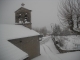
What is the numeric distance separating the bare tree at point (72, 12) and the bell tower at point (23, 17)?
18.6ft

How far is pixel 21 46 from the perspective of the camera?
7.06m

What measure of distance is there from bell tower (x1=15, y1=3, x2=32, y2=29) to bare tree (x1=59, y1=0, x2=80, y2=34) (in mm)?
5662

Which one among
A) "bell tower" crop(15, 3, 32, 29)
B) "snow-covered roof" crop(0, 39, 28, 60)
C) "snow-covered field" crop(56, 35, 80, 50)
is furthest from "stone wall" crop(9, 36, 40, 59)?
"snow-covered field" crop(56, 35, 80, 50)

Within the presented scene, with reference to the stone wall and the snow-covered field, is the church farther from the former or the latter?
the snow-covered field

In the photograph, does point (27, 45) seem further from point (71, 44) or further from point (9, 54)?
point (71, 44)

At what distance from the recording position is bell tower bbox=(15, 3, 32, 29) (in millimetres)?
10617

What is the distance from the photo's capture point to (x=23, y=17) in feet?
34.9

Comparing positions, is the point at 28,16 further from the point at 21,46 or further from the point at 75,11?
the point at 75,11

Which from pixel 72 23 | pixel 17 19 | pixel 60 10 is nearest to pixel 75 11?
pixel 72 23

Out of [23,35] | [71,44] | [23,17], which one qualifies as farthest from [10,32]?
[71,44]

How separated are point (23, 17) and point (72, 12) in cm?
704

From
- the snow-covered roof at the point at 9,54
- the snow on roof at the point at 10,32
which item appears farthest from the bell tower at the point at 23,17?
the snow-covered roof at the point at 9,54

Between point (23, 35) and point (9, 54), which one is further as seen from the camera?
point (23, 35)

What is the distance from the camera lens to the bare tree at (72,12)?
4.76 meters
